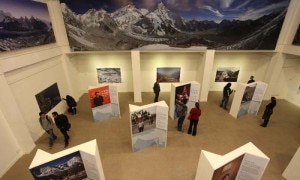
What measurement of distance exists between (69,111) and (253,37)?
37.9 feet

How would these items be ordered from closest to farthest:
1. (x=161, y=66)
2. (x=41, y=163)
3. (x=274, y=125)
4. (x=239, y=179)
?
(x=41, y=163) < (x=239, y=179) < (x=274, y=125) < (x=161, y=66)

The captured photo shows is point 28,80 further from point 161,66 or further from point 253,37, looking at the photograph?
point 253,37

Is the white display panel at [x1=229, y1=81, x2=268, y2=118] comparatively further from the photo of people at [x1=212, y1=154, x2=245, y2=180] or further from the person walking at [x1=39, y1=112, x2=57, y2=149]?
the person walking at [x1=39, y1=112, x2=57, y2=149]

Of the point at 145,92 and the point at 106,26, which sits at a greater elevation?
the point at 106,26

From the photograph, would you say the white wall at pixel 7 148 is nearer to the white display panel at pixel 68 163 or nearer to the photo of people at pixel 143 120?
the white display panel at pixel 68 163

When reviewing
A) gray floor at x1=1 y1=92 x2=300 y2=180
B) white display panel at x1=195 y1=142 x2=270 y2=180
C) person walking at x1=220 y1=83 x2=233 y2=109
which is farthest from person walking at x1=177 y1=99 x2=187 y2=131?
white display panel at x1=195 y1=142 x2=270 y2=180

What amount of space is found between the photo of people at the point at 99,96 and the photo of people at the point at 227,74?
8.11 meters

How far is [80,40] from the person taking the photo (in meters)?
9.18

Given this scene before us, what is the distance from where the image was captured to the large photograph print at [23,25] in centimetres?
567

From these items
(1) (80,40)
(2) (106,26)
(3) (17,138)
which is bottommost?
(3) (17,138)

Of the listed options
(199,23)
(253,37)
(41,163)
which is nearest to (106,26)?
→ (199,23)

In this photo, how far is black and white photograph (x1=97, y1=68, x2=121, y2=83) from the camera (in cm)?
1138

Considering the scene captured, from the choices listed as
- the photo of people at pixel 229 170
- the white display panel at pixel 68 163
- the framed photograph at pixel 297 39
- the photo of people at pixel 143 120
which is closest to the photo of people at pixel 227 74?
the framed photograph at pixel 297 39

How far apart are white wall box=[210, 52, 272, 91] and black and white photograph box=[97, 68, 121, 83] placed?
7.03 meters
